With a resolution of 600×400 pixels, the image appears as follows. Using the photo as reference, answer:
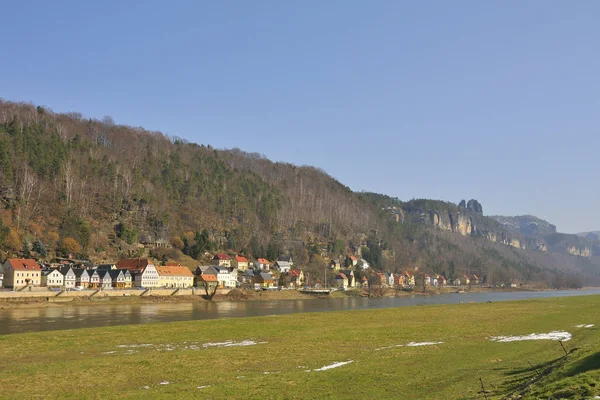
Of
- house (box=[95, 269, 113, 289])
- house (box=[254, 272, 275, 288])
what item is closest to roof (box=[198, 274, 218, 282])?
house (box=[254, 272, 275, 288])

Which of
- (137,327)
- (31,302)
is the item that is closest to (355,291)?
(31,302)

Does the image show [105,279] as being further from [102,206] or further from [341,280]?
[341,280]

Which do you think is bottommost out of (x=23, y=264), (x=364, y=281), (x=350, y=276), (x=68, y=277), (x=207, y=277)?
(x=364, y=281)

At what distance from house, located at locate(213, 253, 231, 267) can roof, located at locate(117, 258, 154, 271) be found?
32595 millimetres

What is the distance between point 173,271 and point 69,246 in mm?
24776

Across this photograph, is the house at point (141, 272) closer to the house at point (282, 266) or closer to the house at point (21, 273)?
the house at point (21, 273)

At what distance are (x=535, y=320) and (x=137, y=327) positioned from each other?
1565 inches

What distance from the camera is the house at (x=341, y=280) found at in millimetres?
173250

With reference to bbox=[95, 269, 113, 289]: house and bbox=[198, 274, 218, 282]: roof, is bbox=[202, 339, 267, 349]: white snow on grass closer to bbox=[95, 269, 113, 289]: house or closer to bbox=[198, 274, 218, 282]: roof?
bbox=[95, 269, 113, 289]: house

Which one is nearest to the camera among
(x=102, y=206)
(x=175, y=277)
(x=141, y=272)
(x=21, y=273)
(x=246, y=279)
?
(x=21, y=273)

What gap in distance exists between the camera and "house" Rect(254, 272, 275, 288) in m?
147

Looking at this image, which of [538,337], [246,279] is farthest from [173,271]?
[538,337]

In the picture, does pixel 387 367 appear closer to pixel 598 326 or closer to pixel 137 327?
pixel 598 326

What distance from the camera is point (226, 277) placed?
445 feet
